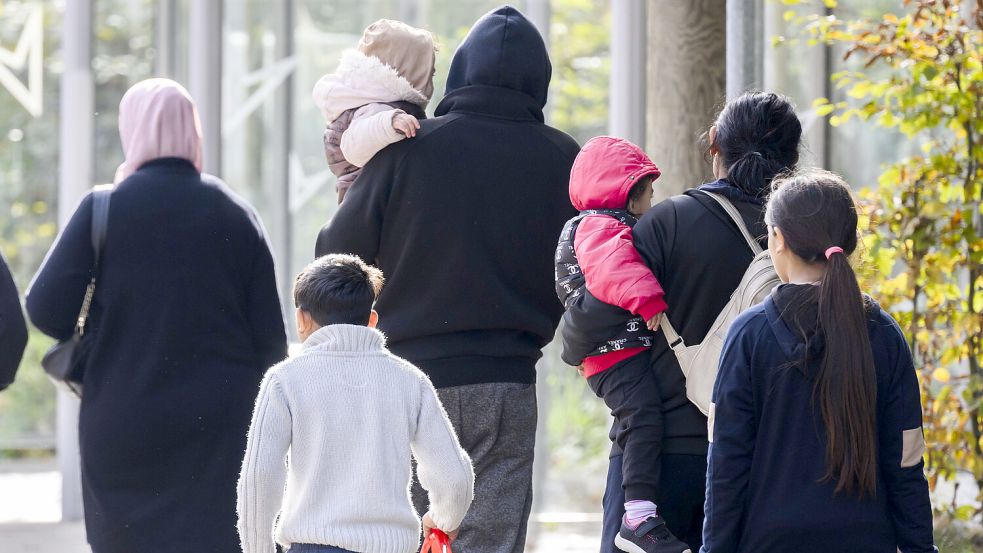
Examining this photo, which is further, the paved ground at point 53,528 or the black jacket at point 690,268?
the paved ground at point 53,528

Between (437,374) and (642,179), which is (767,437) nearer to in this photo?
(642,179)

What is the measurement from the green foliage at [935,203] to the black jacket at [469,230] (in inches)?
62.3

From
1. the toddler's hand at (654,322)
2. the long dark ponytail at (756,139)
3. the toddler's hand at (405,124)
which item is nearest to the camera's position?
the toddler's hand at (654,322)

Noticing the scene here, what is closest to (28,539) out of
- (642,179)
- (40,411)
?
(40,411)

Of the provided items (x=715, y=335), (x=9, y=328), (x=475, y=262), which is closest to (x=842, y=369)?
(x=715, y=335)

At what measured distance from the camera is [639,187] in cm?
349

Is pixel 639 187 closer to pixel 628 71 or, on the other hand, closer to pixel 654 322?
pixel 654 322

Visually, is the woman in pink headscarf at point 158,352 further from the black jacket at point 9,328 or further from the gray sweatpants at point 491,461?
the gray sweatpants at point 491,461

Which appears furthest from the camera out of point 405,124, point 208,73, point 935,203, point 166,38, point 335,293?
point 166,38

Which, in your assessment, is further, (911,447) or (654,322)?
(654,322)

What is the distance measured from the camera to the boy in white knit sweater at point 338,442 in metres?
2.98

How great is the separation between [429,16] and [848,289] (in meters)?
5.70

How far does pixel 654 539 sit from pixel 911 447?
0.62 meters

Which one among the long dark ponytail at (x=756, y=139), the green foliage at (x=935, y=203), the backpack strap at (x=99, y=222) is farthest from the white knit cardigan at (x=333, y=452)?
the green foliage at (x=935, y=203)
